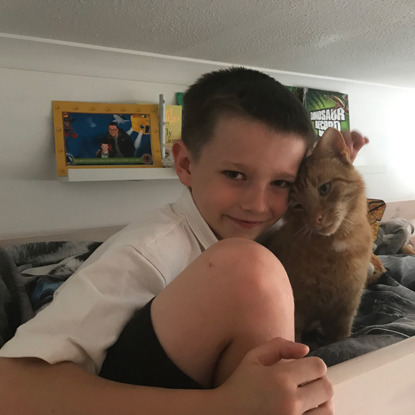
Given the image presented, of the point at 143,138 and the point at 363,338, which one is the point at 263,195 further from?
the point at 143,138

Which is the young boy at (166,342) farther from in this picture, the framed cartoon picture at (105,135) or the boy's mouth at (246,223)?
the framed cartoon picture at (105,135)

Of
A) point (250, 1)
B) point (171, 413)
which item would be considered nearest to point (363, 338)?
point (171, 413)

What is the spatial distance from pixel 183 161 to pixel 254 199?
19 centimetres

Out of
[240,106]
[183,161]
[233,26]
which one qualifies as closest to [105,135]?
[233,26]

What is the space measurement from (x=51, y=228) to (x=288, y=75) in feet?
4.33

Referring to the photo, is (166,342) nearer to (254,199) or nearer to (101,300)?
(101,300)

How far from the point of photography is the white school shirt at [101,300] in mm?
441

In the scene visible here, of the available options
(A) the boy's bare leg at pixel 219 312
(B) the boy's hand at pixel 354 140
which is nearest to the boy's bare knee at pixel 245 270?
(A) the boy's bare leg at pixel 219 312

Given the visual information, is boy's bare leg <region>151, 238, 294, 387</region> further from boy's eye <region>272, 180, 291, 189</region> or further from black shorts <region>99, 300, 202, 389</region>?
boy's eye <region>272, 180, 291, 189</region>

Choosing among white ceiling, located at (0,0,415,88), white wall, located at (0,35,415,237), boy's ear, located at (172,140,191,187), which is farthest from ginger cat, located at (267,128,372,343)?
white wall, located at (0,35,415,237)

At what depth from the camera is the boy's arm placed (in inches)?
14.2

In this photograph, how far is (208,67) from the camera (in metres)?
1.66

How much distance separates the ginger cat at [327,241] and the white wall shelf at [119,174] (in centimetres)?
82

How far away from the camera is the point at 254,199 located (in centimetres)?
65
